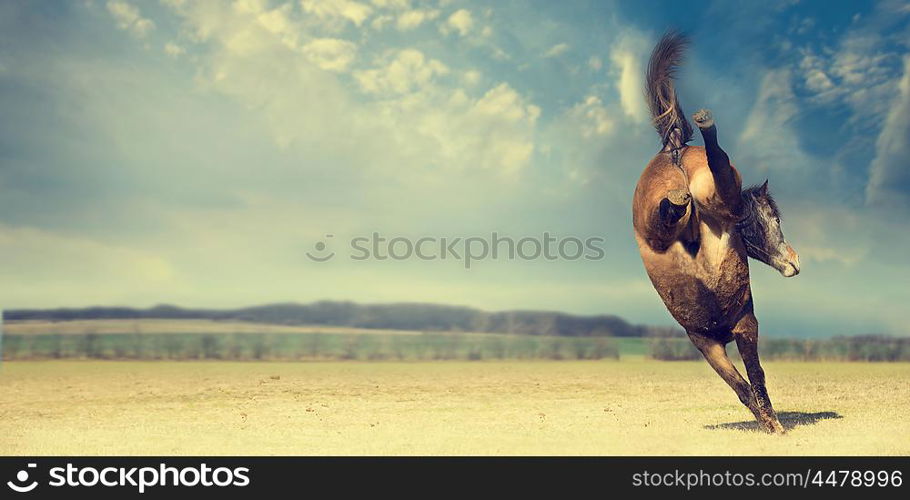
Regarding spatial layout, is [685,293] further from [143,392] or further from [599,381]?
[143,392]

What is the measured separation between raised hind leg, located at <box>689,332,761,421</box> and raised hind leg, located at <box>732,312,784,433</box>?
0.28 ft

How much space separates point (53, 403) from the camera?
15469 mm

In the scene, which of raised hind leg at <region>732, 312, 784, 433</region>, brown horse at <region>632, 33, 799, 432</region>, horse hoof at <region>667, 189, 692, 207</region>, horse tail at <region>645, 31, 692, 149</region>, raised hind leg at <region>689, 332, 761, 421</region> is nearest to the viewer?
horse hoof at <region>667, 189, 692, 207</region>

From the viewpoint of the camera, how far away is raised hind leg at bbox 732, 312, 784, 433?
34.8 feet

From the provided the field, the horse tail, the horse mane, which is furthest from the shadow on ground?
the horse tail

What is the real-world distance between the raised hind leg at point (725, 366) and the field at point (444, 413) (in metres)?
0.49

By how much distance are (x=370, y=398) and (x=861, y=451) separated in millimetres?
9645

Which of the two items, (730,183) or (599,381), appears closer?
(730,183)

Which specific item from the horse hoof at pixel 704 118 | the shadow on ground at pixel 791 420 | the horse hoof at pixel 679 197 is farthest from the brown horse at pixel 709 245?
the shadow on ground at pixel 791 420

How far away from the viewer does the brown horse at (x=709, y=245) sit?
395 inches

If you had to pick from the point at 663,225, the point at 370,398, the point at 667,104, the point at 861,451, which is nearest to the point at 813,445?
the point at 861,451

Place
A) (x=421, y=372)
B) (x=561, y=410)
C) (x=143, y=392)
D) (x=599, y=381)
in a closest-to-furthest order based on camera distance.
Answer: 1. (x=561, y=410)
2. (x=143, y=392)
3. (x=599, y=381)
4. (x=421, y=372)

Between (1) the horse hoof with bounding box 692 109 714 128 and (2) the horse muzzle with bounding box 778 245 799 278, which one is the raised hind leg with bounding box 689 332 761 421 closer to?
(2) the horse muzzle with bounding box 778 245 799 278

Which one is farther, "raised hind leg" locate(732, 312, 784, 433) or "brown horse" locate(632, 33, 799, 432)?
"raised hind leg" locate(732, 312, 784, 433)
